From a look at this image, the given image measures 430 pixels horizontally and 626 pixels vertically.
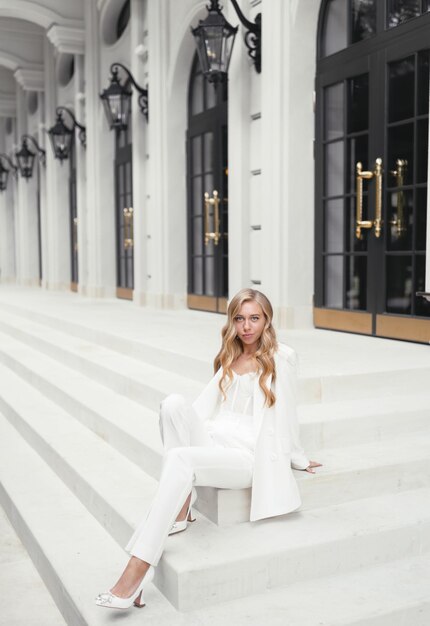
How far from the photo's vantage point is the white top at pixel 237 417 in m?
3.29

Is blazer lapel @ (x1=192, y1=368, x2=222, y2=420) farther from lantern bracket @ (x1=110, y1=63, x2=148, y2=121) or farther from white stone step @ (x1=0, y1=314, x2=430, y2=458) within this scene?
lantern bracket @ (x1=110, y1=63, x2=148, y2=121)

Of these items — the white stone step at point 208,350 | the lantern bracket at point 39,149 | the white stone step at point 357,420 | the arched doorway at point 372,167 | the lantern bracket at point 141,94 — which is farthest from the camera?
the lantern bracket at point 39,149

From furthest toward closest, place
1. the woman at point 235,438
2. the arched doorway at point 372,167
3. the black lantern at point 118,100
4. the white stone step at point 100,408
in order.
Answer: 1. the black lantern at point 118,100
2. the arched doorway at point 372,167
3. the white stone step at point 100,408
4. the woman at point 235,438

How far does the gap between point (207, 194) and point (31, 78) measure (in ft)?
30.4

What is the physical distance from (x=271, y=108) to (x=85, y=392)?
3504 millimetres

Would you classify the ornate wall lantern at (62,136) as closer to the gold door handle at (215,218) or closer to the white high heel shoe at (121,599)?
the gold door handle at (215,218)

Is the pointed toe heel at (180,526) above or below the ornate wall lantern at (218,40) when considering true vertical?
below

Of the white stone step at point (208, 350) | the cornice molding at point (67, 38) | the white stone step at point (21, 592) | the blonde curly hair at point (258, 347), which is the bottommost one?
the white stone step at point (21, 592)

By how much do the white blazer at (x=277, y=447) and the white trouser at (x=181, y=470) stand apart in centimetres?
9

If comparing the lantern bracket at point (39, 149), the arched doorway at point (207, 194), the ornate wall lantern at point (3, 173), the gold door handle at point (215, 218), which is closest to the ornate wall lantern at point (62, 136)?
the lantern bracket at point (39, 149)

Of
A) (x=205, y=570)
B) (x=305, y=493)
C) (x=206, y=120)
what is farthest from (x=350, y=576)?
(x=206, y=120)

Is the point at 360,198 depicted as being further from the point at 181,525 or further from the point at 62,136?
the point at 62,136

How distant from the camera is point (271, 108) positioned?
7.29 metres

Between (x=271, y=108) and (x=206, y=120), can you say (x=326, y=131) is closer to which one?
(x=271, y=108)
